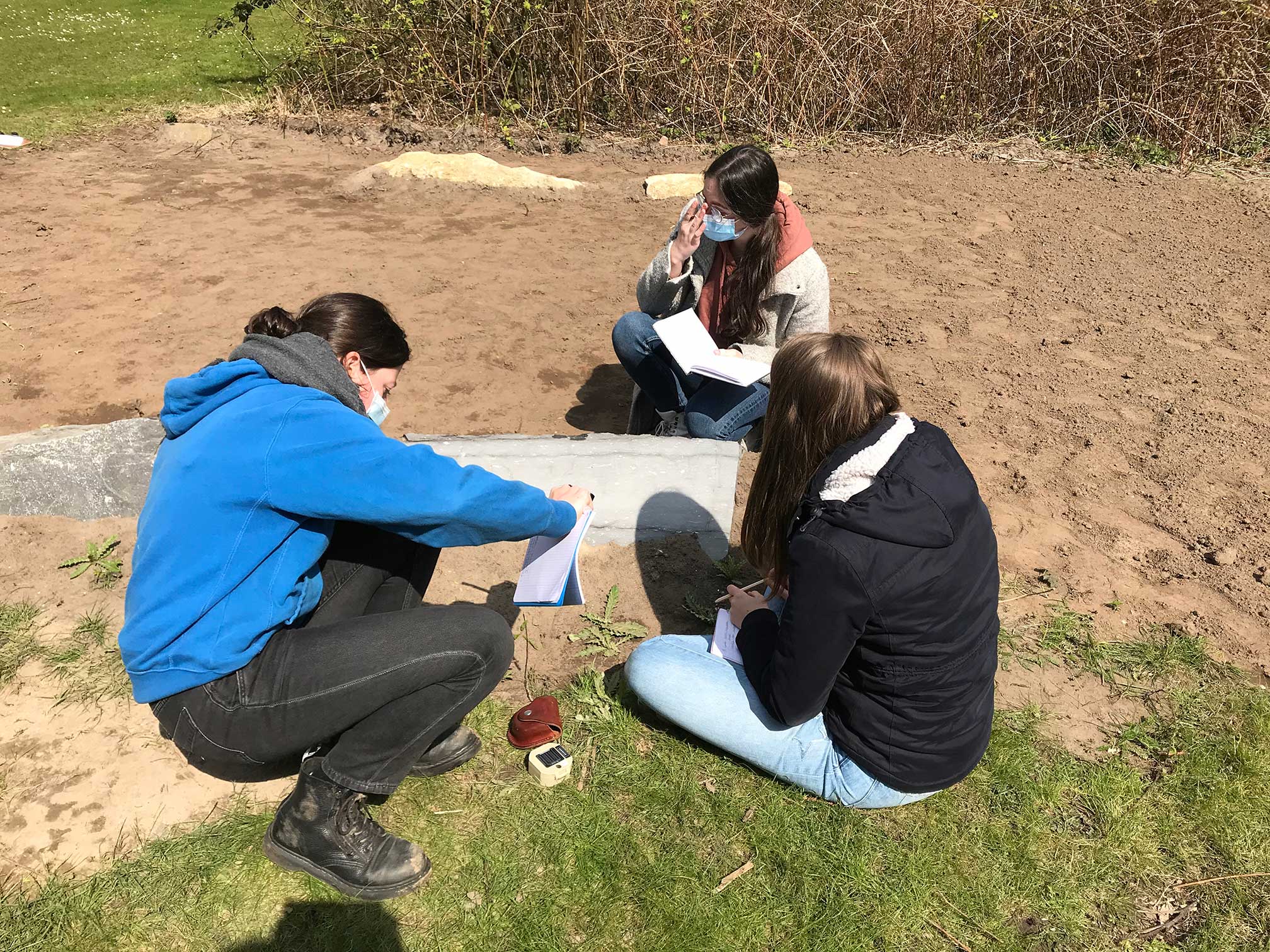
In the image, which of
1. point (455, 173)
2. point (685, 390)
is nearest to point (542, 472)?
point (685, 390)

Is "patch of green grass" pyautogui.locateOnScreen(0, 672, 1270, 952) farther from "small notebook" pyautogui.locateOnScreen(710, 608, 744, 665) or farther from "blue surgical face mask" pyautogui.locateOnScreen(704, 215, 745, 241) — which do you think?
"blue surgical face mask" pyautogui.locateOnScreen(704, 215, 745, 241)

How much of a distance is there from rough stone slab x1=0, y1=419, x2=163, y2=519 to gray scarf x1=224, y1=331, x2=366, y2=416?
1.65 metres

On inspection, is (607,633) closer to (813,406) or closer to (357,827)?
(357,827)

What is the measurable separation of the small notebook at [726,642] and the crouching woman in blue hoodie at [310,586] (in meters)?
0.58

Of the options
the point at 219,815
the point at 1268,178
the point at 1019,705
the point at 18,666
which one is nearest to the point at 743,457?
the point at 1019,705

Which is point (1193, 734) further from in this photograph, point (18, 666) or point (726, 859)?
point (18, 666)

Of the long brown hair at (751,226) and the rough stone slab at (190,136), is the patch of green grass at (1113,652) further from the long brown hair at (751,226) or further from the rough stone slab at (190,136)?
the rough stone slab at (190,136)

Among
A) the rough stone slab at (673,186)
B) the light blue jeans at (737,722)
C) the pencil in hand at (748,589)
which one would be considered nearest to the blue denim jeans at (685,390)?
the pencil in hand at (748,589)

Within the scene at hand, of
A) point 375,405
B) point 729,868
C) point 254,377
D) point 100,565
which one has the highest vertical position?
point 254,377

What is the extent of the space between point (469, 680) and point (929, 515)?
1169 millimetres

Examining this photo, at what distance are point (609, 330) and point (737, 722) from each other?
125 inches

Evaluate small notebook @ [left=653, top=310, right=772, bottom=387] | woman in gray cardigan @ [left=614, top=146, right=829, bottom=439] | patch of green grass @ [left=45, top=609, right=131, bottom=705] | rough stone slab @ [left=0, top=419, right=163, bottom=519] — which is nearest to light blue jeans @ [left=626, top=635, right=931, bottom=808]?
small notebook @ [left=653, top=310, right=772, bottom=387]

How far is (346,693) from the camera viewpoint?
204 cm

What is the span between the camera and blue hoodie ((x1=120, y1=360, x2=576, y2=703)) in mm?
1862
